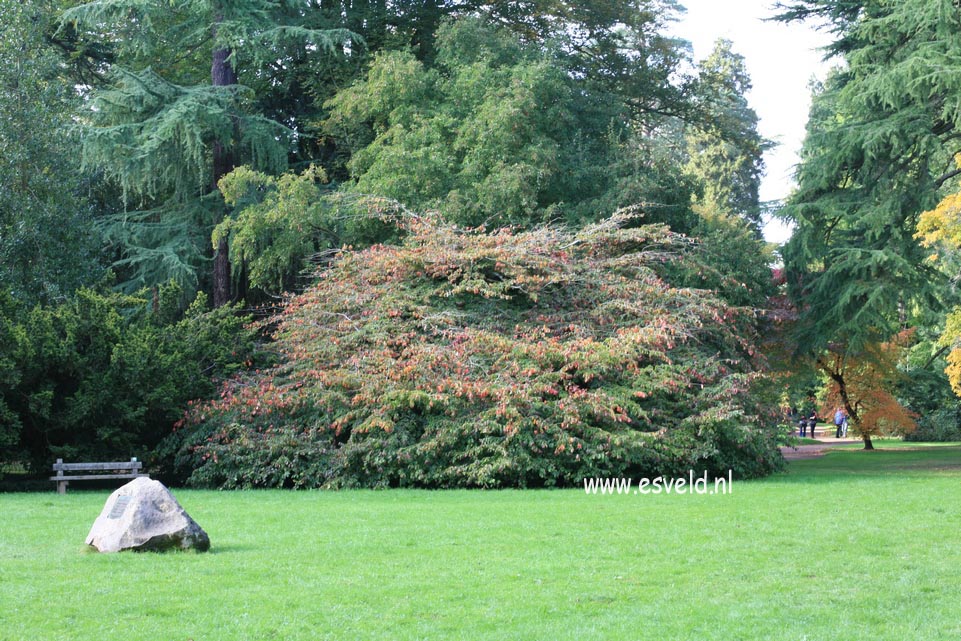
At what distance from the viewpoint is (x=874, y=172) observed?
22531 mm

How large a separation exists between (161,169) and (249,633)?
20488 millimetres

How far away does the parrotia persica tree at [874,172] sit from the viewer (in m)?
20.5

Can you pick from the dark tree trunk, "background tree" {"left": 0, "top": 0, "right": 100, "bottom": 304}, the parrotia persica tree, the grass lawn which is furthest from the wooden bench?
the dark tree trunk

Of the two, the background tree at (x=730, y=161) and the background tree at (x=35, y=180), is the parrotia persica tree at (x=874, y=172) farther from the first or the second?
the background tree at (x=730, y=161)

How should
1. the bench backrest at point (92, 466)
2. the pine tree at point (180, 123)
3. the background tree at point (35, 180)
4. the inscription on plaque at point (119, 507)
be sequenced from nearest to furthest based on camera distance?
the inscription on plaque at point (119, 507) → the bench backrest at point (92, 466) → the background tree at point (35, 180) → the pine tree at point (180, 123)

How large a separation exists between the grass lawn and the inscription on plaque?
1.39 feet

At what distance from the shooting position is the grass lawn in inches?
272

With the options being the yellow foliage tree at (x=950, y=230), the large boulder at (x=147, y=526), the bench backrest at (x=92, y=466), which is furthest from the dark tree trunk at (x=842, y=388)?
the large boulder at (x=147, y=526)

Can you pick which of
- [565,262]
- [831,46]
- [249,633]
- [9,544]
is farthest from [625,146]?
[249,633]

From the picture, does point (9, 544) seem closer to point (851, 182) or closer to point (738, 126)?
point (851, 182)

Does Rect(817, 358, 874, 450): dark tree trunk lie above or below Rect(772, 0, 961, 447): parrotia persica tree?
below

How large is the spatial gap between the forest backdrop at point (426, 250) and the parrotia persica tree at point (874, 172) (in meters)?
0.08

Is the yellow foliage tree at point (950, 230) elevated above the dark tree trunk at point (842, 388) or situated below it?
above

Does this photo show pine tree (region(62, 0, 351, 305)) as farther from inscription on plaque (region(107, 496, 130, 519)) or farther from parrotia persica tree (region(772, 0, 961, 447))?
inscription on plaque (region(107, 496, 130, 519))
